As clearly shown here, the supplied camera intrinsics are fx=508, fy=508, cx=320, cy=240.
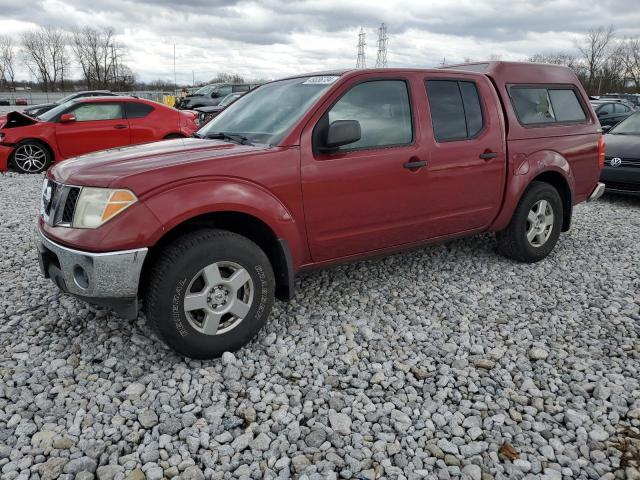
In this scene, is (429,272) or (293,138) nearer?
(293,138)

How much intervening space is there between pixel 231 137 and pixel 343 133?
90cm

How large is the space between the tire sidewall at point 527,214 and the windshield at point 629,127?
16.0 feet

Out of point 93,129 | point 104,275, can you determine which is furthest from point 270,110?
point 93,129

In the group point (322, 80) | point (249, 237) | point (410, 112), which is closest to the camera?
point (249, 237)

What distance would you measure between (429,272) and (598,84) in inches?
2441

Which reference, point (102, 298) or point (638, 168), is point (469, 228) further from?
point (638, 168)

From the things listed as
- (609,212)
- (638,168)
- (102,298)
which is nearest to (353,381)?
(102,298)

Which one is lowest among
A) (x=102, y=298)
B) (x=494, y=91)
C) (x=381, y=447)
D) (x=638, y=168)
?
(x=381, y=447)

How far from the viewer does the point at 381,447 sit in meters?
2.45

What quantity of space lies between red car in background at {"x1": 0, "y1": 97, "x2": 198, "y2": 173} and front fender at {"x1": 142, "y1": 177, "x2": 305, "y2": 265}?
23.3ft

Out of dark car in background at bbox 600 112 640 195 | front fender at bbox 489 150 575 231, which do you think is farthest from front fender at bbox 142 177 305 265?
dark car in background at bbox 600 112 640 195

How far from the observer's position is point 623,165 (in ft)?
25.9

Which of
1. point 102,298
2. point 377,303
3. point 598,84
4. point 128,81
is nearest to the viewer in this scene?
point 102,298

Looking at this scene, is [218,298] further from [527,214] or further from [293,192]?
[527,214]
